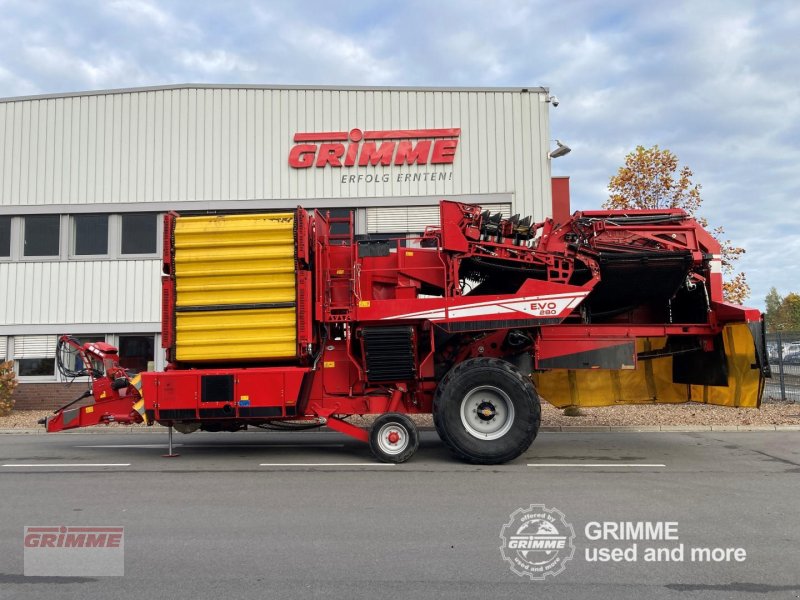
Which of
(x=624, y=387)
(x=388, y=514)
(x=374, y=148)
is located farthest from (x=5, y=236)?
(x=624, y=387)

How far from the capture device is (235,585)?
163 inches

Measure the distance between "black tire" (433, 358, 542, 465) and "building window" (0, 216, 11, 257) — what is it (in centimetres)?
1451

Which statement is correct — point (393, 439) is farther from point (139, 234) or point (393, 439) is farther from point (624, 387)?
point (139, 234)

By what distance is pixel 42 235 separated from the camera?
1730cm

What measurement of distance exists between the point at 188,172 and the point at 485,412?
12.3 meters

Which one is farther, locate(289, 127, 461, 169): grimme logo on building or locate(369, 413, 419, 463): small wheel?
locate(289, 127, 461, 169): grimme logo on building

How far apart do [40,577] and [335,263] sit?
5407mm

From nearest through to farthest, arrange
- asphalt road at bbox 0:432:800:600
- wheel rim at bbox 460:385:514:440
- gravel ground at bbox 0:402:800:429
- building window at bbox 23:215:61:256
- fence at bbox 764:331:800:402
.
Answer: asphalt road at bbox 0:432:800:600 → wheel rim at bbox 460:385:514:440 → gravel ground at bbox 0:402:800:429 → fence at bbox 764:331:800:402 → building window at bbox 23:215:61:256

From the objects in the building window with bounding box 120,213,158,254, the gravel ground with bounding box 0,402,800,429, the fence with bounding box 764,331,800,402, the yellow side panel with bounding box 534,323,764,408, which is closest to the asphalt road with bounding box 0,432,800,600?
the yellow side panel with bounding box 534,323,764,408

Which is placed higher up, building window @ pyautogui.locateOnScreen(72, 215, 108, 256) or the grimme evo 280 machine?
building window @ pyautogui.locateOnScreen(72, 215, 108, 256)

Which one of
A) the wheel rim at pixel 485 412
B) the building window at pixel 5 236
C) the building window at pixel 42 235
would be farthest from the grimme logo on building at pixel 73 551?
the building window at pixel 5 236

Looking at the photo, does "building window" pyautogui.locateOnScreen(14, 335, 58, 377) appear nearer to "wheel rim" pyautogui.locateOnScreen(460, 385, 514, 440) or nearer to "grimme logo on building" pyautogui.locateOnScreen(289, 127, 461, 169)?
"grimme logo on building" pyautogui.locateOnScreen(289, 127, 461, 169)

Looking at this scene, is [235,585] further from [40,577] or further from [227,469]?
[227,469]

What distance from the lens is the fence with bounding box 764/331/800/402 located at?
50.5 ft
